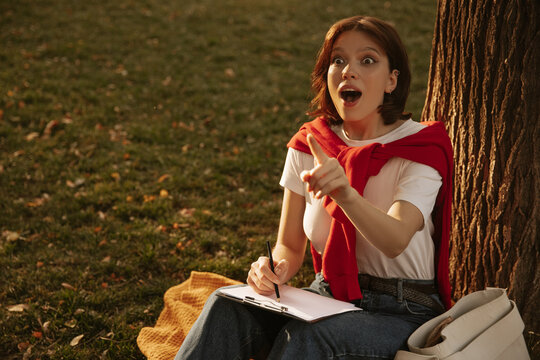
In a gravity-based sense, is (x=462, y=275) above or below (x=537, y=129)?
below

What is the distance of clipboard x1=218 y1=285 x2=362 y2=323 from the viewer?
6.50 ft

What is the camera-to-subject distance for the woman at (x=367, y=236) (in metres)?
2.02

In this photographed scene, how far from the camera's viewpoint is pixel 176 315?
10.6ft

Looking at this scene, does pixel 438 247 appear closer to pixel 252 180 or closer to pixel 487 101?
pixel 487 101

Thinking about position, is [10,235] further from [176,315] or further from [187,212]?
[176,315]

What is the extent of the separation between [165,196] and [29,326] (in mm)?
1793

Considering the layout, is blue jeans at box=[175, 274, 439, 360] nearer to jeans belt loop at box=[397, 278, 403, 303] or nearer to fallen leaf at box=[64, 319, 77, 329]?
jeans belt loop at box=[397, 278, 403, 303]

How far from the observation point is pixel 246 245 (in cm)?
415

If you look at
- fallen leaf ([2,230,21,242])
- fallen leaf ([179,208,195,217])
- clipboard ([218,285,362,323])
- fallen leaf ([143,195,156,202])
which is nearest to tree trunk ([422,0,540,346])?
clipboard ([218,285,362,323])

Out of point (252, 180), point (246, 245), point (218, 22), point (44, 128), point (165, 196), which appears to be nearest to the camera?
point (246, 245)

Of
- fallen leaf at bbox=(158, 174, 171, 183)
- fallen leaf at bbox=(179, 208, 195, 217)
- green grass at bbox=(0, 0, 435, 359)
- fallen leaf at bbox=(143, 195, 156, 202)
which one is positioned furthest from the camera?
fallen leaf at bbox=(158, 174, 171, 183)

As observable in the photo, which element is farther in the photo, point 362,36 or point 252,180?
point 252,180

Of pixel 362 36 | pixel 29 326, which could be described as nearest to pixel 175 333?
pixel 29 326

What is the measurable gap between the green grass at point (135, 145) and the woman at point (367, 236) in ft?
3.74
